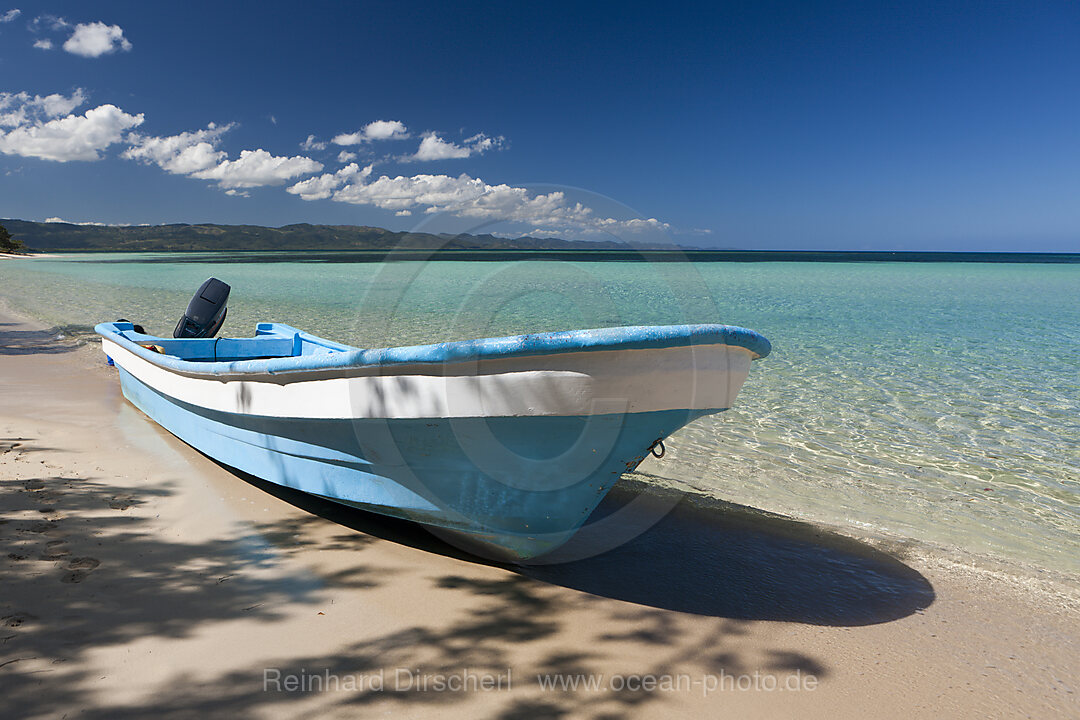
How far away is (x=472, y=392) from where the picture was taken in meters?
2.71

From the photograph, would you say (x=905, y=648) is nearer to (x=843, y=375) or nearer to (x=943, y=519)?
(x=943, y=519)

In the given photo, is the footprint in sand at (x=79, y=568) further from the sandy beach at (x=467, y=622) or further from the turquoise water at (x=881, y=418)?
the turquoise water at (x=881, y=418)

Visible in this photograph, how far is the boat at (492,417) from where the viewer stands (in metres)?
2.54

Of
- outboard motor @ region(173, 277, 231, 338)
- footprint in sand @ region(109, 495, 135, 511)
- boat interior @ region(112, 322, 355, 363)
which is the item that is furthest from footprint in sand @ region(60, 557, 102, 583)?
outboard motor @ region(173, 277, 231, 338)

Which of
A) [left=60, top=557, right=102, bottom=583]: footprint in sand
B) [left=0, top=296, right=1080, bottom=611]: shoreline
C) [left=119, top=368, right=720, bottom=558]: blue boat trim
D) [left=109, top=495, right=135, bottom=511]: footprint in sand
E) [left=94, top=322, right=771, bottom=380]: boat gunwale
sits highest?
[left=94, top=322, right=771, bottom=380]: boat gunwale

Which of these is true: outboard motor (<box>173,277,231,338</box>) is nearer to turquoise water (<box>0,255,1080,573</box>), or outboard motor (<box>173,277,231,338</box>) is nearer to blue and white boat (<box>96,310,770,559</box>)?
turquoise water (<box>0,255,1080,573</box>)

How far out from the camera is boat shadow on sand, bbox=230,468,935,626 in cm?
315

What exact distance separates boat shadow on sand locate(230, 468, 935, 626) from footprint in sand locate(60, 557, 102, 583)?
4.04ft

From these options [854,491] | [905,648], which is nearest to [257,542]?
[905,648]

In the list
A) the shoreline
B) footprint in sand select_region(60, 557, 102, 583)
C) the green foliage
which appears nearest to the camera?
footprint in sand select_region(60, 557, 102, 583)

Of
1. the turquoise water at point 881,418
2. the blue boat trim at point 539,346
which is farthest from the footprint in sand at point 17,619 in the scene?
the turquoise water at point 881,418

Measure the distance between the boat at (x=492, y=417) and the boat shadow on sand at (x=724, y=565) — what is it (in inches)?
13.5

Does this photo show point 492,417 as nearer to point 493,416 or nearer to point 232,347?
point 493,416

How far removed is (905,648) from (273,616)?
2.99 m
